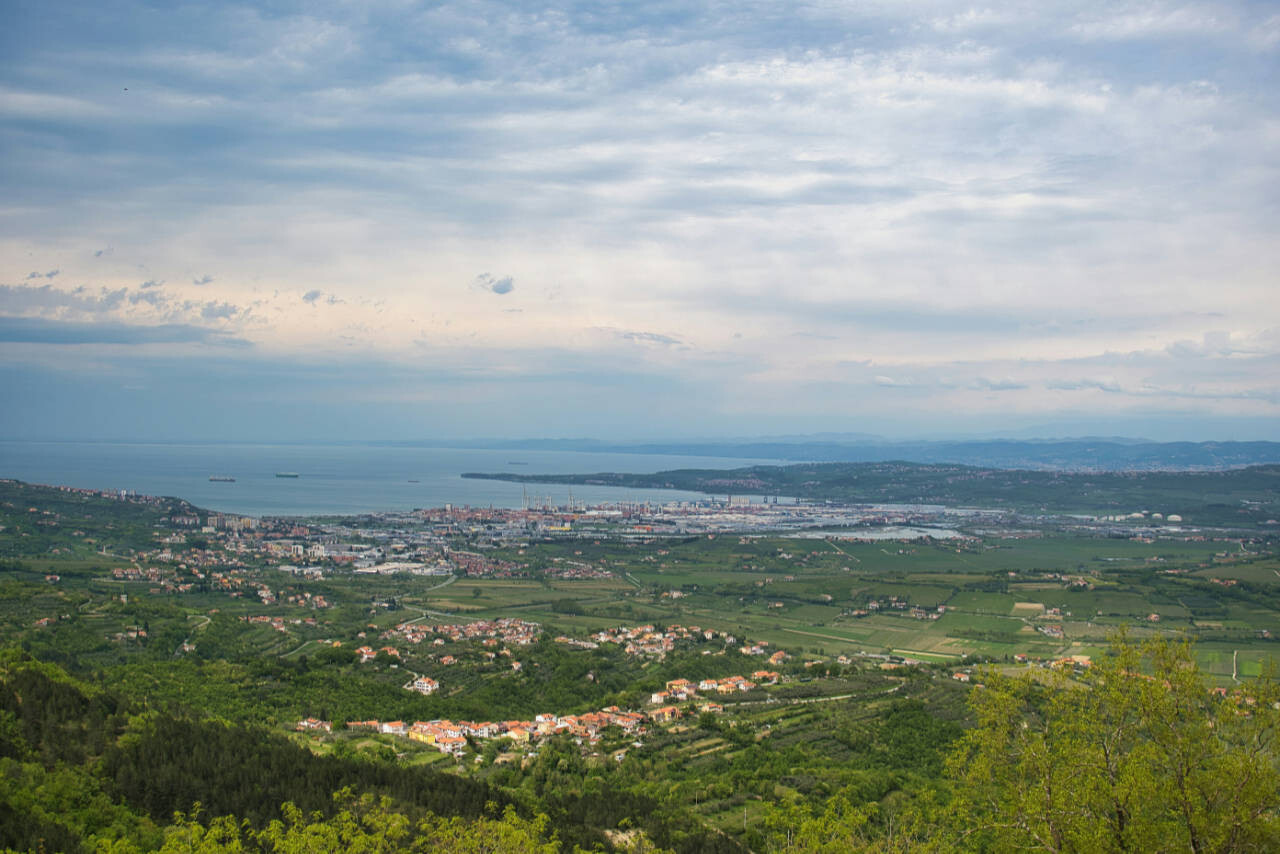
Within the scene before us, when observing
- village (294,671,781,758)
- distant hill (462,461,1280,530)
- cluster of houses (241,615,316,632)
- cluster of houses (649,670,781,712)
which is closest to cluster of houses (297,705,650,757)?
village (294,671,781,758)

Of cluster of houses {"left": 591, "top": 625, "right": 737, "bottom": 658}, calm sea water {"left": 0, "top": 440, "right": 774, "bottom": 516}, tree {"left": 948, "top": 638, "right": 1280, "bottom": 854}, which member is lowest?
cluster of houses {"left": 591, "top": 625, "right": 737, "bottom": 658}

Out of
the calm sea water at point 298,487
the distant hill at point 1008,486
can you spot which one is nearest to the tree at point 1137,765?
the calm sea water at point 298,487

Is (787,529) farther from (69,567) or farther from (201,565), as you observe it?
(69,567)

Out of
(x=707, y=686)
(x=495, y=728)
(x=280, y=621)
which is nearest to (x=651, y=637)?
(x=707, y=686)

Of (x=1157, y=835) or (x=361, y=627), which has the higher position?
(x=1157, y=835)

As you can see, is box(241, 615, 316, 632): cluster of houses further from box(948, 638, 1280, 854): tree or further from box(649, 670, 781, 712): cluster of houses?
box(948, 638, 1280, 854): tree

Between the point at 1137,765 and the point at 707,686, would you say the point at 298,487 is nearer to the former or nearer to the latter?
the point at 707,686

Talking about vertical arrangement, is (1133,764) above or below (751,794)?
above

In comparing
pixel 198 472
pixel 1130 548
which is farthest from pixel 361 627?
pixel 198 472
